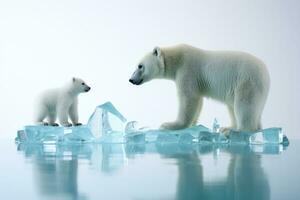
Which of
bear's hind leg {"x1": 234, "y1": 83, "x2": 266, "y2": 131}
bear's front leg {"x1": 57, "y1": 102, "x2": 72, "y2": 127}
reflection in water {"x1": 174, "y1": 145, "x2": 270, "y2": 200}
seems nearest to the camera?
reflection in water {"x1": 174, "y1": 145, "x2": 270, "y2": 200}

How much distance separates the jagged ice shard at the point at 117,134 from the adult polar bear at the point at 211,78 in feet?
0.15

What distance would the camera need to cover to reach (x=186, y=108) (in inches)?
75.0

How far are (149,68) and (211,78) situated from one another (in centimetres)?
28

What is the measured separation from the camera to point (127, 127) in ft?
6.47

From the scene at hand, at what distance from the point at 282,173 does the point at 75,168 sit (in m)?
0.39

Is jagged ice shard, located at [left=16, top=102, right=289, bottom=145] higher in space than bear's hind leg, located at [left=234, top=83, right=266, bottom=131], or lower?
lower

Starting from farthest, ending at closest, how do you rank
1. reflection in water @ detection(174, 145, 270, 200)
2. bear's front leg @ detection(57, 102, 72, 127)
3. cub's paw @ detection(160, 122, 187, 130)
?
bear's front leg @ detection(57, 102, 72, 127) → cub's paw @ detection(160, 122, 187, 130) → reflection in water @ detection(174, 145, 270, 200)

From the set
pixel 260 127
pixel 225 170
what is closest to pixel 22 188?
pixel 225 170

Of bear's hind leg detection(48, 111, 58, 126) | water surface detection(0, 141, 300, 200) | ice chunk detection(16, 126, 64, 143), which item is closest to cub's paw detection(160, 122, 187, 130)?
ice chunk detection(16, 126, 64, 143)

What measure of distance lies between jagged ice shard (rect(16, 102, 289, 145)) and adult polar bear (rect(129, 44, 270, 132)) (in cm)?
5

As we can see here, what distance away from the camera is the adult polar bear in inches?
71.7

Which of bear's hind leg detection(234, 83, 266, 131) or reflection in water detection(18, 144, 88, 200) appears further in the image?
bear's hind leg detection(234, 83, 266, 131)

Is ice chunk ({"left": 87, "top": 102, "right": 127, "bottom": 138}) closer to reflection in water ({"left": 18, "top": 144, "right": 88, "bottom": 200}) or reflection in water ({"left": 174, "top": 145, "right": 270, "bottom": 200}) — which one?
reflection in water ({"left": 18, "top": 144, "right": 88, "bottom": 200})

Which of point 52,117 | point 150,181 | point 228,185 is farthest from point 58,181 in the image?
point 52,117
